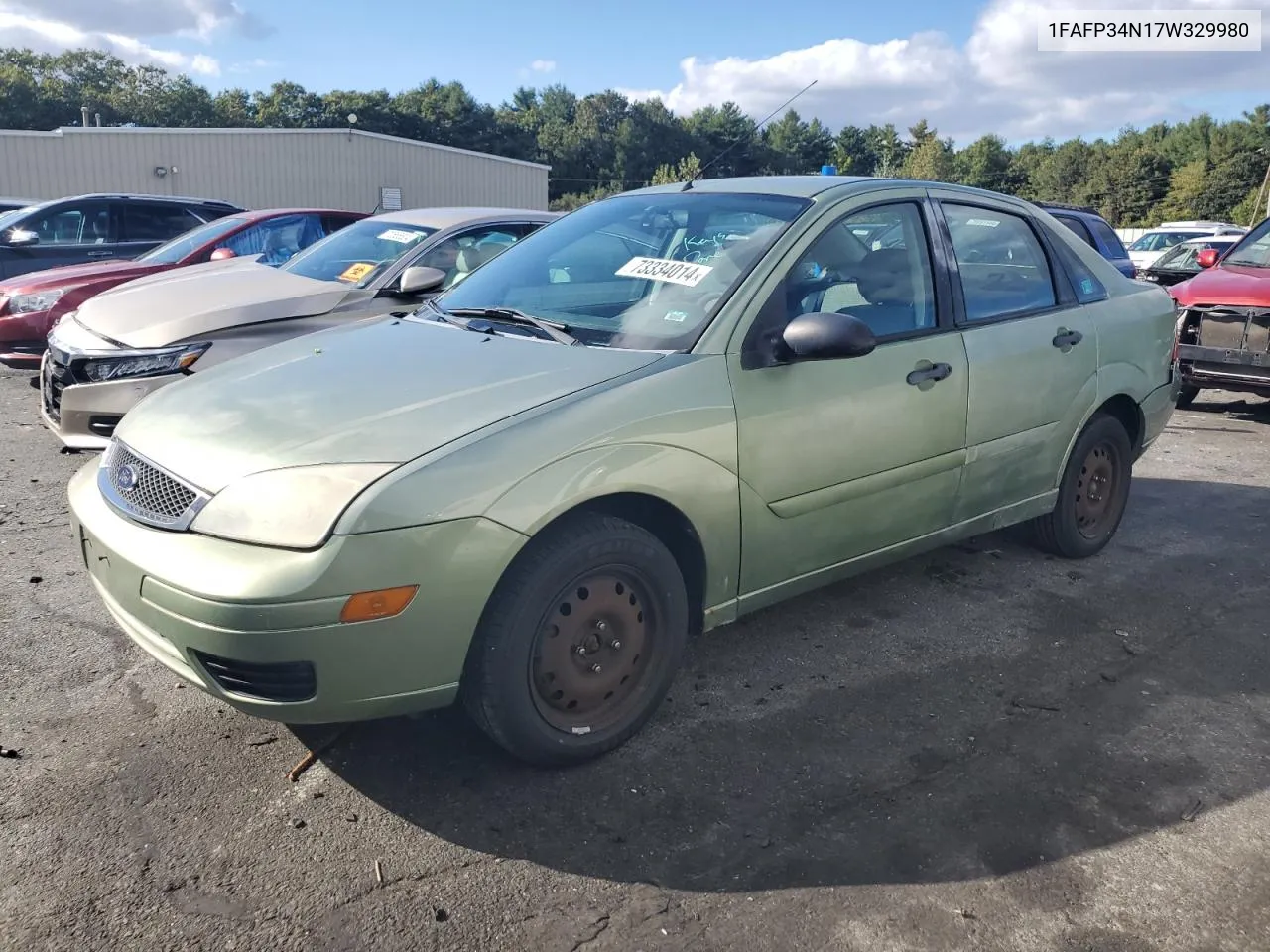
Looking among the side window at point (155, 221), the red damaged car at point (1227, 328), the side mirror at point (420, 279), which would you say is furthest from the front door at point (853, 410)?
the side window at point (155, 221)

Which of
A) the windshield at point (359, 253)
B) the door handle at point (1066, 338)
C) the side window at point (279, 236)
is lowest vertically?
the door handle at point (1066, 338)

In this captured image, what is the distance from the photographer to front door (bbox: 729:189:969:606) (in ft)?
10.6

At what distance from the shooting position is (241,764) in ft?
9.66

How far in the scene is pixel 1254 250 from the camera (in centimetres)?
919

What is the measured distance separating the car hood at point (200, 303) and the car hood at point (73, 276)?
5.28 ft

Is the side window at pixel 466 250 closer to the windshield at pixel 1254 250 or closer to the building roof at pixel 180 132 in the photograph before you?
the windshield at pixel 1254 250

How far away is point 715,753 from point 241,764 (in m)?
1.41

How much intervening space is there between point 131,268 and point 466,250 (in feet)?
11.2

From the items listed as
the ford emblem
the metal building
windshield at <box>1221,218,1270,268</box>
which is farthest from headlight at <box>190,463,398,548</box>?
the metal building

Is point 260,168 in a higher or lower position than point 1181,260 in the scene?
higher

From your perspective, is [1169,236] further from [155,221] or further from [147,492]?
[147,492]

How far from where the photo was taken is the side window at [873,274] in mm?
3498

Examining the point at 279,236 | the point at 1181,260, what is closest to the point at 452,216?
the point at 279,236

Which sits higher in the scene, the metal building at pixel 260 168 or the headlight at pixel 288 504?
the metal building at pixel 260 168
